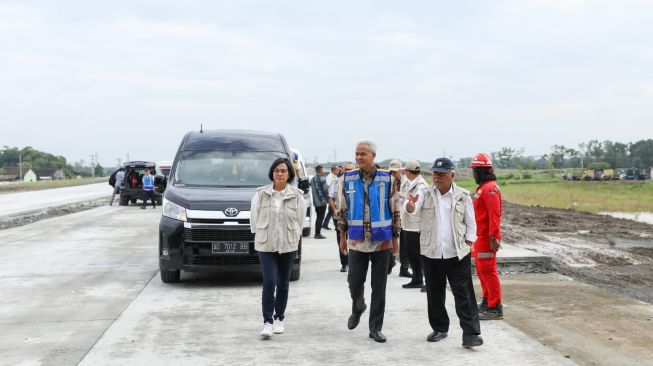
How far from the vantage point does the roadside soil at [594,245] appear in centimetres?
1195

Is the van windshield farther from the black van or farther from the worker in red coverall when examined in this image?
the worker in red coverall

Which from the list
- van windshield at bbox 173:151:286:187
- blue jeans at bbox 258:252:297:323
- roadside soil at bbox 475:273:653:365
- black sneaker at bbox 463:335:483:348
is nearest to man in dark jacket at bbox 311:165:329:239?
van windshield at bbox 173:151:286:187

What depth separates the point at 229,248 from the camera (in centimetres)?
948

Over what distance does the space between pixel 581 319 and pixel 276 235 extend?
373cm

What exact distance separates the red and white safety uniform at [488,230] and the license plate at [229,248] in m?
3.32

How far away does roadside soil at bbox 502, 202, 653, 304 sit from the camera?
11951 mm

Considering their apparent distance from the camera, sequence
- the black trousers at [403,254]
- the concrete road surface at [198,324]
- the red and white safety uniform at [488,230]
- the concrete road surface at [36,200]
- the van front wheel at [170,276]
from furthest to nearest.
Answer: the concrete road surface at [36,200]
the black trousers at [403,254]
the van front wheel at [170,276]
the red and white safety uniform at [488,230]
the concrete road surface at [198,324]

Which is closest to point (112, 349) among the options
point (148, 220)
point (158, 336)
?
point (158, 336)

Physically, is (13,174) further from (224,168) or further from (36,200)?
(224,168)

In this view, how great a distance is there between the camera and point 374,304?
6.77 metres

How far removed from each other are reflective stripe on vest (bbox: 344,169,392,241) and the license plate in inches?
122

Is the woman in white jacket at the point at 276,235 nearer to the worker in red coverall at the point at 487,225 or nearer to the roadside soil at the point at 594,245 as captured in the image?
the worker in red coverall at the point at 487,225

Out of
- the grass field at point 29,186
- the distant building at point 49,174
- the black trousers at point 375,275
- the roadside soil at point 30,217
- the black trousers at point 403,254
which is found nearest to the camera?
the black trousers at point 375,275

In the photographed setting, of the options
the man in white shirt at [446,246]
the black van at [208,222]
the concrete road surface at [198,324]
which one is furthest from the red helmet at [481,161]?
the black van at [208,222]
